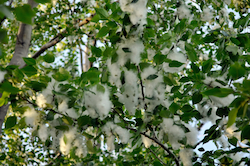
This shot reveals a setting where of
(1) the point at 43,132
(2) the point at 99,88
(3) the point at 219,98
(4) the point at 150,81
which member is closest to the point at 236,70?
(3) the point at 219,98

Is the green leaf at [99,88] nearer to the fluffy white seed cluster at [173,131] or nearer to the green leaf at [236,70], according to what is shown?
the fluffy white seed cluster at [173,131]

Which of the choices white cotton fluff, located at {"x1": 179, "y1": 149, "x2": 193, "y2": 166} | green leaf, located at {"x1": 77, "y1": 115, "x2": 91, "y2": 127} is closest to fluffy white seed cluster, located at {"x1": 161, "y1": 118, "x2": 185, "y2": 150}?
white cotton fluff, located at {"x1": 179, "y1": 149, "x2": 193, "y2": 166}

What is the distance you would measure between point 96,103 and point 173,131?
44 centimetres

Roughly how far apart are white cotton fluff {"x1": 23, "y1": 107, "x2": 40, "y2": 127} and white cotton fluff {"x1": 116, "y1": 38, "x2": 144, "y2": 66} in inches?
19.1

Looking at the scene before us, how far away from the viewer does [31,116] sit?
40.9 inches

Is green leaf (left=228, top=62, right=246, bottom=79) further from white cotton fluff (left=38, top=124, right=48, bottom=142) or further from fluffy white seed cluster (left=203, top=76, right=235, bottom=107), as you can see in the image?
white cotton fluff (left=38, top=124, right=48, bottom=142)

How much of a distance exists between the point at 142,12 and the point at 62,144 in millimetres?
743

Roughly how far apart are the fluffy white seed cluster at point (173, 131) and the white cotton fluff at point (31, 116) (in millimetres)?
649

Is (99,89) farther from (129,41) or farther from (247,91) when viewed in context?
(247,91)

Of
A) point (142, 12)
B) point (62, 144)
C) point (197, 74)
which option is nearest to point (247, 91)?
point (197, 74)

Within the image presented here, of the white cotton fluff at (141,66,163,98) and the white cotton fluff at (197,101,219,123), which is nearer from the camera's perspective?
the white cotton fluff at (141,66,163,98)

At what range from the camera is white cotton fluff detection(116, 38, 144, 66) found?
952mm

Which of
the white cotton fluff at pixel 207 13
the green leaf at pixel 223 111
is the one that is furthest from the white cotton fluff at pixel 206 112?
the white cotton fluff at pixel 207 13

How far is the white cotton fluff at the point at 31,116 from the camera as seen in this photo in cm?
103
